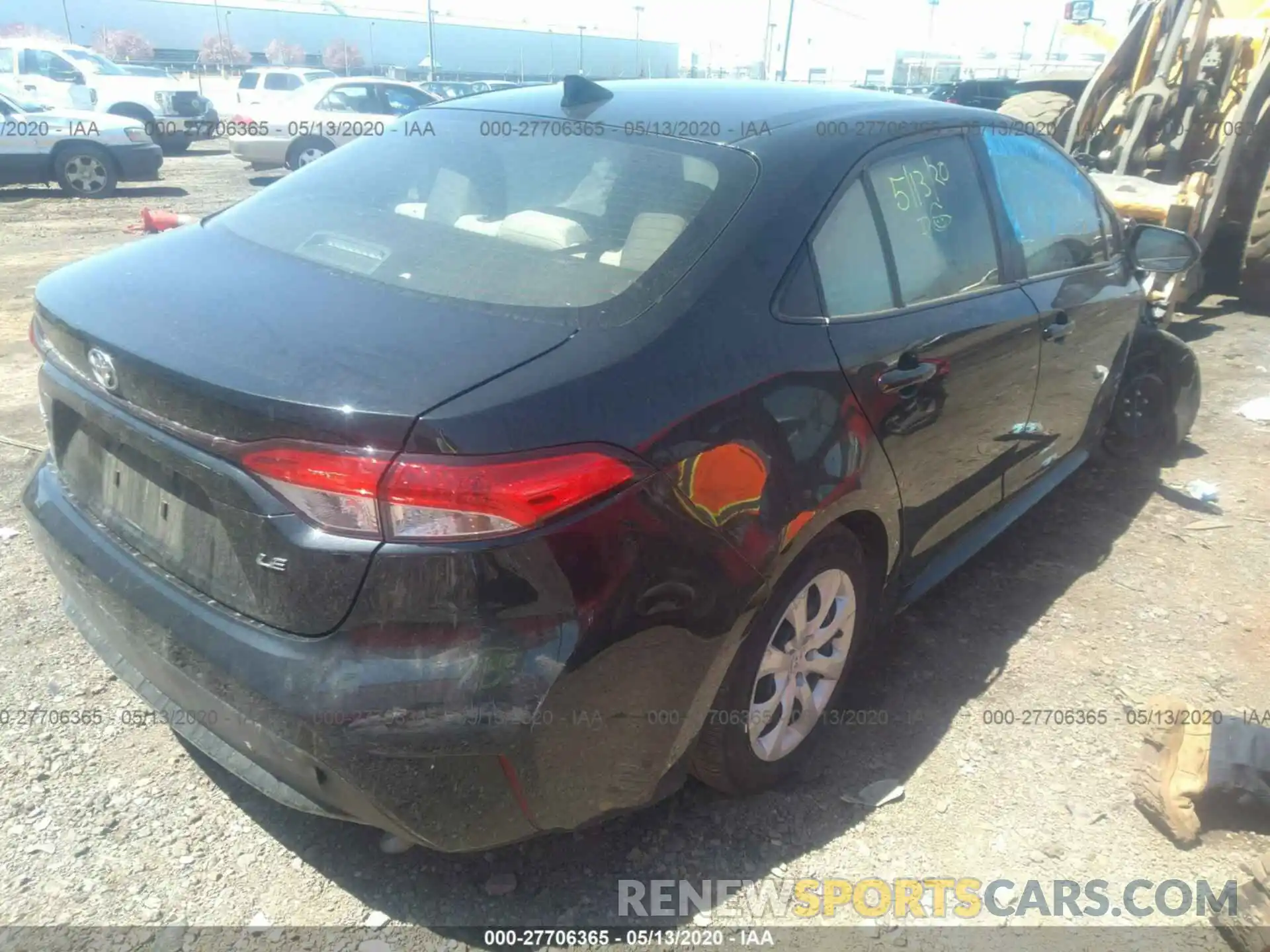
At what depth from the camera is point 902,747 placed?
2826 mm

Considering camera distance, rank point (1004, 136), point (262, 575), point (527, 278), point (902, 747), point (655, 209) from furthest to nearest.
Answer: point (1004, 136)
point (902, 747)
point (655, 209)
point (527, 278)
point (262, 575)

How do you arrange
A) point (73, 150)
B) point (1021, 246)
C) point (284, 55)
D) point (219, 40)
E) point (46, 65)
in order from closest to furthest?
point (1021, 246), point (73, 150), point (46, 65), point (219, 40), point (284, 55)

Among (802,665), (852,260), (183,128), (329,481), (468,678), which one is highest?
(852,260)

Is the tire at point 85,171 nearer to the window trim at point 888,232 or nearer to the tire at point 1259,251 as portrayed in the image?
the window trim at point 888,232

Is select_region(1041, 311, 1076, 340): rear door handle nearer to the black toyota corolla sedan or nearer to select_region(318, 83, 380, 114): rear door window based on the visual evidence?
the black toyota corolla sedan

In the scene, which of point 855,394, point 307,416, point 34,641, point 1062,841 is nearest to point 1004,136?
point 855,394

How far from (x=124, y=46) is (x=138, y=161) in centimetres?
5426

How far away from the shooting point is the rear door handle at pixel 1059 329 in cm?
328

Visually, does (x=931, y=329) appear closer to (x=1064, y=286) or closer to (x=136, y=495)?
(x=1064, y=286)

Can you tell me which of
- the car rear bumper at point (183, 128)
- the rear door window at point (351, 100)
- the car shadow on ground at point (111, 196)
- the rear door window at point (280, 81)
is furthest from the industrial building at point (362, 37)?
the car shadow on ground at point (111, 196)

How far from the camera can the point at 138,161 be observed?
42.3 ft

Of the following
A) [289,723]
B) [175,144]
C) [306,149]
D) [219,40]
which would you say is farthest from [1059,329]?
[219,40]

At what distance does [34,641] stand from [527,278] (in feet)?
7.05

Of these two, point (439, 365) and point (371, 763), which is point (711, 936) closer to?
point (371, 763)
